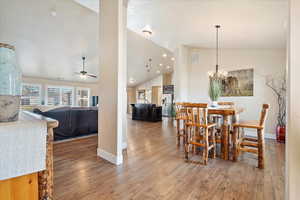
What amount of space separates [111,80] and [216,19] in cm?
256

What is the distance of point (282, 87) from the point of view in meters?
3.93

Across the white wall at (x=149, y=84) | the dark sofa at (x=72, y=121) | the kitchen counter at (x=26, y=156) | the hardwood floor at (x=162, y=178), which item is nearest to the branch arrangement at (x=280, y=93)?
the hardwood floor at (x=162, y=178)

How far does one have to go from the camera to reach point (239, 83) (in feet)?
14.9

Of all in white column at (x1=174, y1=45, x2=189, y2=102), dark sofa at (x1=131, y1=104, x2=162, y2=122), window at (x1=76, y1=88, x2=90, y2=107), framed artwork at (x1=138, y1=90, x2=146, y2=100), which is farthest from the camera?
framed artwork at (x1=138, y1=90, x2=146, y2=100)

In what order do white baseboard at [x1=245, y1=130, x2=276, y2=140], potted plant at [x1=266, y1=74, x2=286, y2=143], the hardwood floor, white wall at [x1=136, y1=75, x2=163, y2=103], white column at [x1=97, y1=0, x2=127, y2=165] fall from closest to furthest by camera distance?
the hardwood floor
white column at [x1=97, y1=0, x2=127, y2=165]
potted plant at [x1=266, y1=74, x2=286, y2=143]
white baseboard at [x1=245, y1=130, x2=276, y2=140]
white wall at [x1=136, y1=75, x2=163, y2=103]

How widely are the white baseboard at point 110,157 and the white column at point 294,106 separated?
78.8 inches

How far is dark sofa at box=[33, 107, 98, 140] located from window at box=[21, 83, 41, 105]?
472 centimetres

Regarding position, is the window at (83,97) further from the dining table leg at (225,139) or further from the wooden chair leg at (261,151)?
the wooden chair leg at (261,151)

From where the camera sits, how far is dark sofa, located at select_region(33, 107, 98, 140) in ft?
12.2

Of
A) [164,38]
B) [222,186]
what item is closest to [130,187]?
[222,186]

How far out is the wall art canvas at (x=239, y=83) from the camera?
4.40 meters

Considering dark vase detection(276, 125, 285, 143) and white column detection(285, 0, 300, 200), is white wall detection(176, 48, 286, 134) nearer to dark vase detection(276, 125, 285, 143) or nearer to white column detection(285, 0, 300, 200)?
dark vase detection(276, 125, 285, 143)

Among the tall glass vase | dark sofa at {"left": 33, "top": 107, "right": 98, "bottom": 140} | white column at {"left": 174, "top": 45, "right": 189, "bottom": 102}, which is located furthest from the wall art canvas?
the tall glass vase

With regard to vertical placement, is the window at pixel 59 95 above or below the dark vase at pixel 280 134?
above
